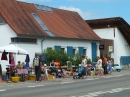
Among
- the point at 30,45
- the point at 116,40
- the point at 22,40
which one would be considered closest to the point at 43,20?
the point at 30,45

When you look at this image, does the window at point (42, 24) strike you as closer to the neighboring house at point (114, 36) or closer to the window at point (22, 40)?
the window at point (22, 40)

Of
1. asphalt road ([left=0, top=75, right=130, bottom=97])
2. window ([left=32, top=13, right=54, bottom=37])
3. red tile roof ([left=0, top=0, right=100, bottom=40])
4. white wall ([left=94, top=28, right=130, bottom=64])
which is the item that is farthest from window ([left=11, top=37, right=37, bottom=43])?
white wall ([left=94, top=28, right=130, bottom=64])

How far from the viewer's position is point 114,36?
4700cm

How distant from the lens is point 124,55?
49.1 metres

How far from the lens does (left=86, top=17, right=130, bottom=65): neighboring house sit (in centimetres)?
4622

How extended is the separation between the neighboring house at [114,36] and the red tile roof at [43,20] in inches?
144

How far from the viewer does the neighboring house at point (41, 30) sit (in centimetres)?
3241

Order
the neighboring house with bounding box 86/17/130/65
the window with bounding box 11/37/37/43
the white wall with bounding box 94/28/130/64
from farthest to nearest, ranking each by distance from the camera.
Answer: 1. the white wall with bounding box 94/28/130/64
2. the neighboring house with bounding box 86/17/130/65
3. the window with bounding box 11/37/37/43

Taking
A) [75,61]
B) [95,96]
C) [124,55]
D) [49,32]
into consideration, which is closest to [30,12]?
[49,32]

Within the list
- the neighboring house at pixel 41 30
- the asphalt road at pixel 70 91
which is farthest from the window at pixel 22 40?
the asphalt road at pixel 70 91

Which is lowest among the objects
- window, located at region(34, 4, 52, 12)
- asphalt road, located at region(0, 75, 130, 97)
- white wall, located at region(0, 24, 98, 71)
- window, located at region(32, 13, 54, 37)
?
asphalt road, located at region(0, 75, 130, 97)

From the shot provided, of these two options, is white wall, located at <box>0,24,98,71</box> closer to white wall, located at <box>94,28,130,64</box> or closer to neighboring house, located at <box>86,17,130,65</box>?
neighboring house, located at <box>86,17,130,65</box>

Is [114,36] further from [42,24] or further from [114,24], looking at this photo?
[42,24]

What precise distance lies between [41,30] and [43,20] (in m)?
2.82
